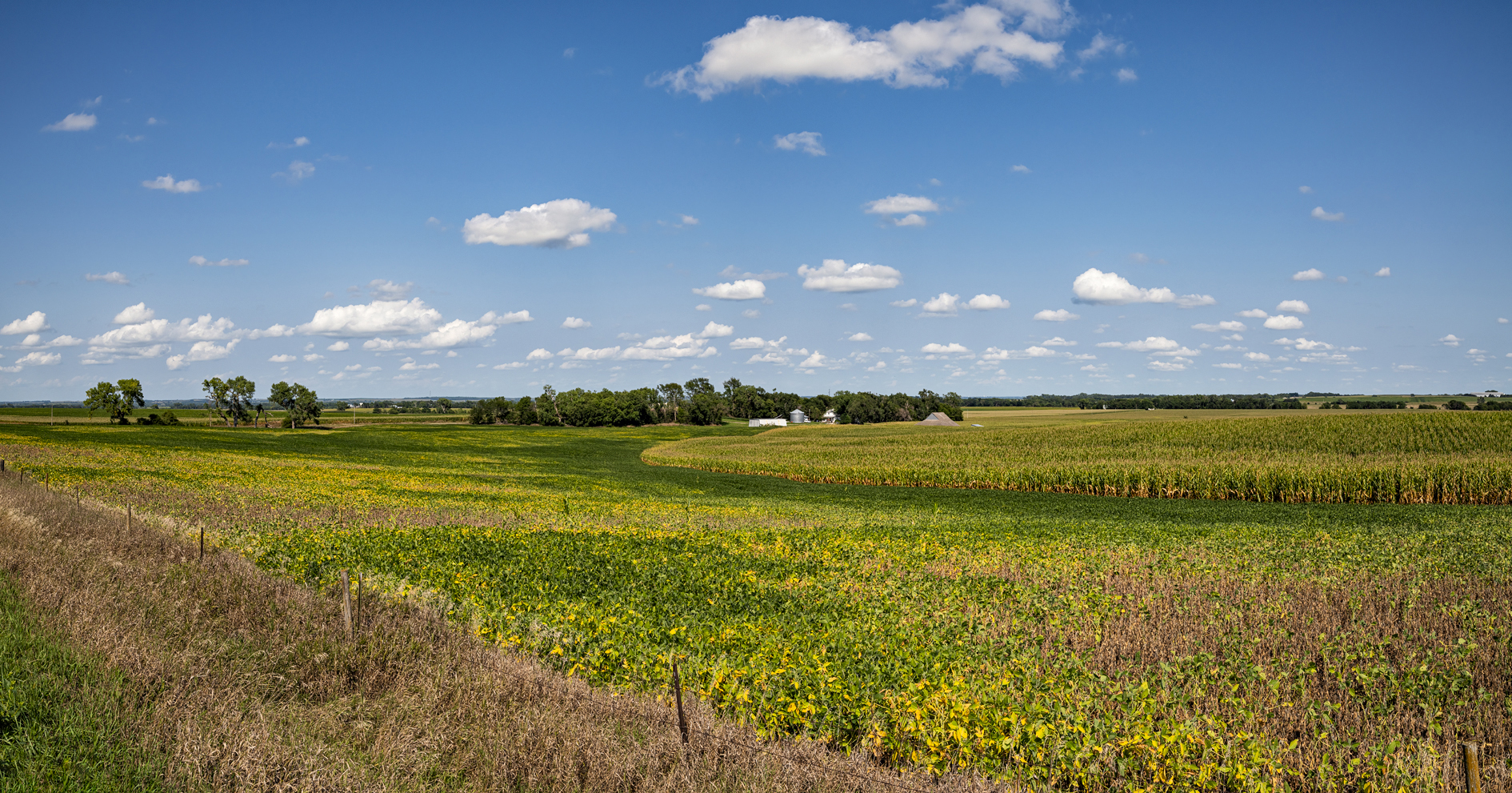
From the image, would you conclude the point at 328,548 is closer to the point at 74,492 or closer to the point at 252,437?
the point at 74,492

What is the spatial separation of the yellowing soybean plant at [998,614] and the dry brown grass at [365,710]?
1.01 m

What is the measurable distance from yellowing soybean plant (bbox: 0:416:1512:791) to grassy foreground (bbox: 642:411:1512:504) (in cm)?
650

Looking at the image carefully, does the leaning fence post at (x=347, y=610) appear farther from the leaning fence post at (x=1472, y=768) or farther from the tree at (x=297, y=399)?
the tree at (x=297, y=399)

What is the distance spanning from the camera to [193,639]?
325 inches

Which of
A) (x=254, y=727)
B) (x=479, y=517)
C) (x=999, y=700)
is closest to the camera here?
(x=254, y=727)

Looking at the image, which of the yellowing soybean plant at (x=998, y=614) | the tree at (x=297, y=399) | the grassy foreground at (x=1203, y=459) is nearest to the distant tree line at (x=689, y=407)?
the tree at (x=297, y=399)

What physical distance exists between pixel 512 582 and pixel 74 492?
19.9m

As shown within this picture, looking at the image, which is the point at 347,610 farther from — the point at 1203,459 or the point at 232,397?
the point at 232,397

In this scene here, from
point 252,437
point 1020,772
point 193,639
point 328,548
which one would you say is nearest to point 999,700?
point 1020,772

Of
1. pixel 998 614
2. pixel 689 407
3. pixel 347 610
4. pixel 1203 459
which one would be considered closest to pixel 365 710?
pixel 347 610

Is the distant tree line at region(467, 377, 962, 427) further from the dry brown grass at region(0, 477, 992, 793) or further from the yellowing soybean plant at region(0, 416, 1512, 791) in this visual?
the dry brown grass at region(0, 477, 992, 793)

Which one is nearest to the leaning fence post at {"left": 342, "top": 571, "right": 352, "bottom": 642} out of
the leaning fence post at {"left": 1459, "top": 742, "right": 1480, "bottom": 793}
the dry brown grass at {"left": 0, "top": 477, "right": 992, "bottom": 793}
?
the dry brown grass at {"left": 0, "top": 477, "right": 992, "bottom": 793}

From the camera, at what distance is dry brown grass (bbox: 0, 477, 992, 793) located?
5.93m

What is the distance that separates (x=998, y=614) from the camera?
1196 cm
